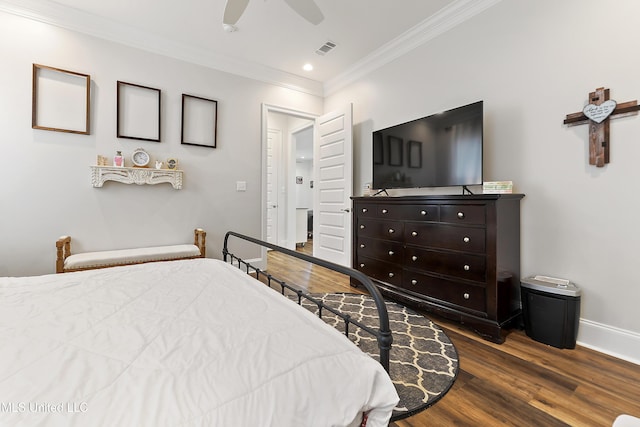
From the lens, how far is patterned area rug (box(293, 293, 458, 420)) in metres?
1.48

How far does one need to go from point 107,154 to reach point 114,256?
3.64ft

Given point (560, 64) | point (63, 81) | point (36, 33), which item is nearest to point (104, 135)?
point (63, 81)

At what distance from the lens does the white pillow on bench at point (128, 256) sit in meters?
2.61

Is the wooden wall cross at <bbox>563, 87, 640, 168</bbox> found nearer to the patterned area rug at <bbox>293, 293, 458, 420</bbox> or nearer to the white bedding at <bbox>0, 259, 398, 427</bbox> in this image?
the patterned area rug at <bbox>293, 293, 458, 420</bbox>

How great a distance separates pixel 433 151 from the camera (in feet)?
8.87

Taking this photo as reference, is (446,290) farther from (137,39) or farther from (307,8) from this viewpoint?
(137,39)

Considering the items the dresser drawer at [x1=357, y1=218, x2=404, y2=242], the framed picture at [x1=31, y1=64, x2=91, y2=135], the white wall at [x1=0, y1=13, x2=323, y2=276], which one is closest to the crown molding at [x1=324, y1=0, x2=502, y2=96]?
the white wall at [x1=0, y1=13, x2=323, y2=276]

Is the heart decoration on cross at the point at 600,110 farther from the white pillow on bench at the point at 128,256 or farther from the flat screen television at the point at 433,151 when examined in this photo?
the white pillow on bench at the point at 128,256

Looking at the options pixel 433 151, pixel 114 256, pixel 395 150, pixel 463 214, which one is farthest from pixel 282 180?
pixel 463 214

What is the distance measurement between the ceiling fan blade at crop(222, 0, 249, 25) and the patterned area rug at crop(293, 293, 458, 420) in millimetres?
2419

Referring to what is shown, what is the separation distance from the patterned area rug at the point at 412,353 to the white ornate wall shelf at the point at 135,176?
2.09m

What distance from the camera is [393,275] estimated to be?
2.80m

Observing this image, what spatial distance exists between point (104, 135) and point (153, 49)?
3.75 feet

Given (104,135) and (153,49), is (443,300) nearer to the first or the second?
(104,135)
